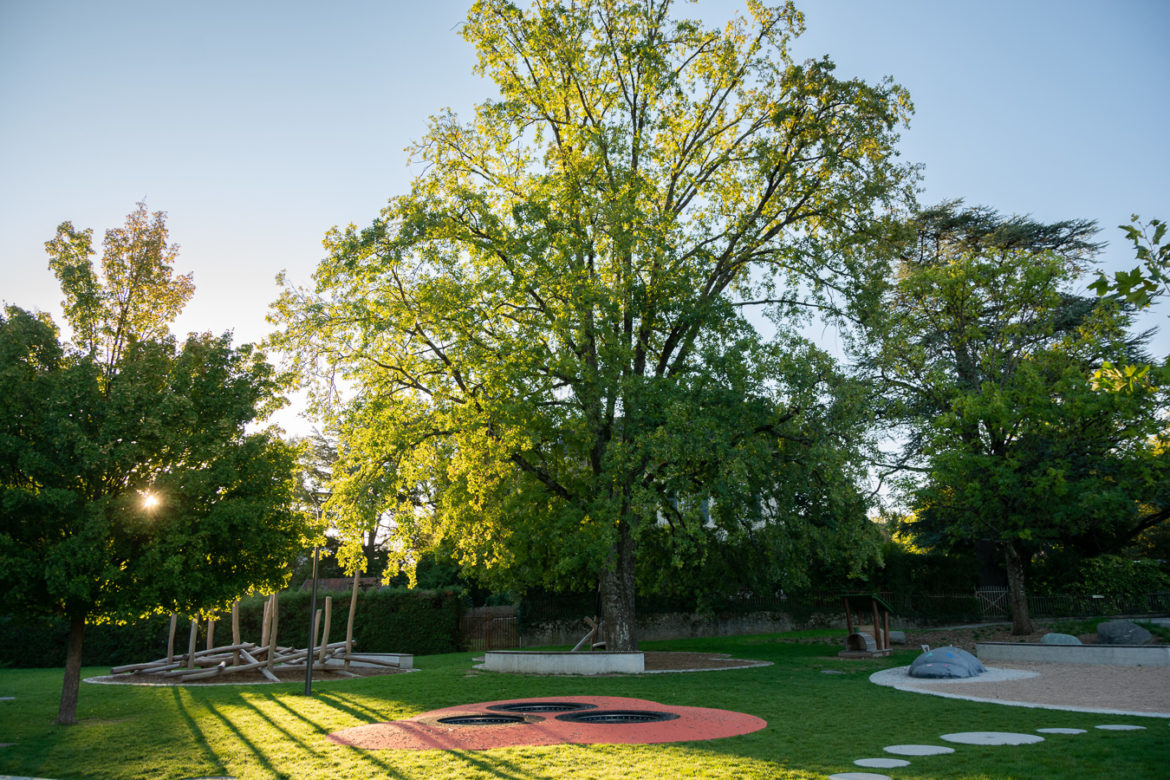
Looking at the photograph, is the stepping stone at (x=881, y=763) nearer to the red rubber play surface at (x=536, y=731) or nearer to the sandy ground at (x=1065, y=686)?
the red rubber play surface at (x=536, y=731)

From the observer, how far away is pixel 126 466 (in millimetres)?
10867

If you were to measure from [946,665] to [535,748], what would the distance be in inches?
422

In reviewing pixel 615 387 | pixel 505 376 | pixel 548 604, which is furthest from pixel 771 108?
pixel 548 604

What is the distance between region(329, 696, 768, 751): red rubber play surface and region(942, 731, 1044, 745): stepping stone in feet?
7.53

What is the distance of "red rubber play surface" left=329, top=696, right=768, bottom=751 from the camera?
27.9 ft

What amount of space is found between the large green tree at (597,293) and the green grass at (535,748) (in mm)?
4547

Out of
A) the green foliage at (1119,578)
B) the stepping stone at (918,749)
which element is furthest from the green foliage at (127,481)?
the green foliage at (1119,578)

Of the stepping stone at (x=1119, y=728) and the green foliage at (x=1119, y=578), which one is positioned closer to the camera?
the stepping stone at (x=1119, y=728)

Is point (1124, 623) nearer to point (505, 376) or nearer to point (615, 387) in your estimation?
point (615, 387)

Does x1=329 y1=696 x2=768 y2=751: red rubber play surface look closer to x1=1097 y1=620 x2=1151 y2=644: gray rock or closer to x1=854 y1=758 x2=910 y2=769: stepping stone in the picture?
x1=854 y1=758 x2=910 y2=769: stepping stone

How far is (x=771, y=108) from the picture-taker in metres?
20.6

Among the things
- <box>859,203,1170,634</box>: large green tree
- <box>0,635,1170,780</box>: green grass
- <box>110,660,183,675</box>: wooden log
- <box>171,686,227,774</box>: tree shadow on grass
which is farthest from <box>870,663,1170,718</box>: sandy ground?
<box>110,660,183,675</box>: wooden log

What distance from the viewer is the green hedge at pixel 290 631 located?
2419 centimetres

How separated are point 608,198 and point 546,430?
244 inches
